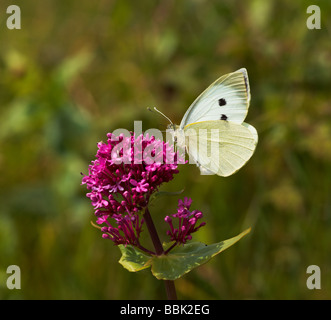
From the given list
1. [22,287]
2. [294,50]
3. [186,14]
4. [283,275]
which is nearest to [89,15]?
[186,14]

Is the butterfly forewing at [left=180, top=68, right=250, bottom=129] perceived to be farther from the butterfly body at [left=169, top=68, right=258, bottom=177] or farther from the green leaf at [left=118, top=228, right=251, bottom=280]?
the green leaf at [left=118, top=228, right=251, bottom=280]

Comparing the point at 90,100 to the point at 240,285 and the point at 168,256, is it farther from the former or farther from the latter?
the point at 168,256

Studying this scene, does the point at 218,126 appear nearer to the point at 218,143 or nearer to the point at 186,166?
the point at 218,143

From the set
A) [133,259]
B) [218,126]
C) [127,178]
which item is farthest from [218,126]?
[133,259]

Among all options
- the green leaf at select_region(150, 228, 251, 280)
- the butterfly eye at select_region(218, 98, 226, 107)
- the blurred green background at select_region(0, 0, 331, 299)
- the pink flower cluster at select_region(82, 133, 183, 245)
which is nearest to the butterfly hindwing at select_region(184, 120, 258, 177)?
the butterfly eye at select_region(218, 98, 226, 107)

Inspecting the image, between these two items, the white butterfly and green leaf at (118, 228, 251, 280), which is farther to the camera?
the white butterfly

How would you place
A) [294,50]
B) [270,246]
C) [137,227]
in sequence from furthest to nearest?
[294,50]
[270,246]
[137,227]

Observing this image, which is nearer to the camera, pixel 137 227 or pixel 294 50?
pixel 137 227
